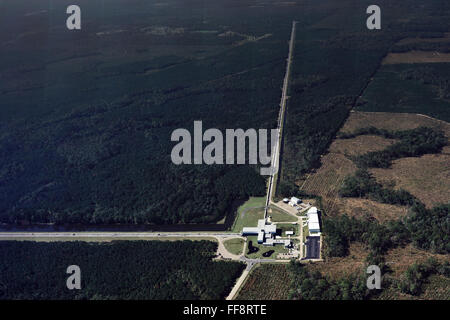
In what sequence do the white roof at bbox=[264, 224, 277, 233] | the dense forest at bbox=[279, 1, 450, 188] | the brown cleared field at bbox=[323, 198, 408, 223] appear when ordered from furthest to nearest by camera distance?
the dense forest at bbox=[279, 1, 450, 188]
the brown cleared field at bbox=[323, 198, 408, 223]
the white roof at bbox=[264, 224, 277, 233]

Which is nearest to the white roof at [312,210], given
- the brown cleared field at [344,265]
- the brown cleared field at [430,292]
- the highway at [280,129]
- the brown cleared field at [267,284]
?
the highway at [280,129]

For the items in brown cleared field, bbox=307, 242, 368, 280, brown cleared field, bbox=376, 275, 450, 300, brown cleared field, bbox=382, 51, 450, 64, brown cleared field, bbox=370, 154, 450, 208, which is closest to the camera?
brown cleared field, bbox=376, 275, 450, 300

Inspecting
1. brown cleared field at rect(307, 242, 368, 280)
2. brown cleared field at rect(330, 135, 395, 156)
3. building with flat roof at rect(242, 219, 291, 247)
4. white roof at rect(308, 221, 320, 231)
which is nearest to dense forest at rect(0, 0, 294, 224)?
building with flat roof at rect(242, 219, 291, 247)

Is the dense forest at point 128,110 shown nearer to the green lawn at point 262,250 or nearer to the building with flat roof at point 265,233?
the building with flat roof at point 265,233

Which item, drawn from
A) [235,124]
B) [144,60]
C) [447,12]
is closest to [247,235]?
[235,124]

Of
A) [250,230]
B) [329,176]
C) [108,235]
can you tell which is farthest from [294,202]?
[108,235]

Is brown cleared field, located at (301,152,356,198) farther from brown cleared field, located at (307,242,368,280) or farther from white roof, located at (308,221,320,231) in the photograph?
brown cleared field, located at (307,242,368,280)

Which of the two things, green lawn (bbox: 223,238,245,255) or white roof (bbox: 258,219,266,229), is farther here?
white roof (bbox: 258,219,266,229)

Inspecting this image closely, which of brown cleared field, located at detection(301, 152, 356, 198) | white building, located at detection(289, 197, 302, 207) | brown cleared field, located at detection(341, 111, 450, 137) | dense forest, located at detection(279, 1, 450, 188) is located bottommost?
white building, located at detection(289, 197, 302, 207)
